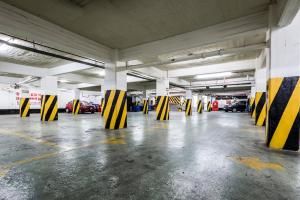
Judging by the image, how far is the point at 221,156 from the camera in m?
3.03

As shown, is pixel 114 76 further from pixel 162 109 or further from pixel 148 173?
pixel 148 173

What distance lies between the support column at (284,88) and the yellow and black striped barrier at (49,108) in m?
11.1

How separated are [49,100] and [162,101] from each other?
24.1 feet

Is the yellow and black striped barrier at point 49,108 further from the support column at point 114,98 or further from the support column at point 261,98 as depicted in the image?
the support column at point 261,98

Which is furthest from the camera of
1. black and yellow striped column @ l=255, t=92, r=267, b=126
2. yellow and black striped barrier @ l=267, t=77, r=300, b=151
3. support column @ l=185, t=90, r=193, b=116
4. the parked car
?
the parked car

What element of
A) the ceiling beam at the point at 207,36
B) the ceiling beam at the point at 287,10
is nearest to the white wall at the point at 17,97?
the ceiling beam at the point at 207,36

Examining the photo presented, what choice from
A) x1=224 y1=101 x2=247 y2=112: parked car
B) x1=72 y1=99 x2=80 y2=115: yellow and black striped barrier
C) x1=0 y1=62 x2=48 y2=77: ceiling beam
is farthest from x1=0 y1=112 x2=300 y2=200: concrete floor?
x1=224 y1=101 x2=247 y2=112: parked car

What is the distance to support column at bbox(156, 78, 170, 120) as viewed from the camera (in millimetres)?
10703

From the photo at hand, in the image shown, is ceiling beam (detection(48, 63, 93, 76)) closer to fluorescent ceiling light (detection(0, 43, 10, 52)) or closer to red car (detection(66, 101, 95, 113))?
fluorescent ceiling light (detection(0, 43, 10, 52))

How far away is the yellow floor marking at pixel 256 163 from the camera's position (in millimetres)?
2502

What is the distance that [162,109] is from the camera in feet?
35.4

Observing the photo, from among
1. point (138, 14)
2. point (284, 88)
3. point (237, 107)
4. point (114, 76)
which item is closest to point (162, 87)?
point (114, 76)

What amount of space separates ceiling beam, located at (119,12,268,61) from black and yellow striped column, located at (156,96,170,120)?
513 centimetres

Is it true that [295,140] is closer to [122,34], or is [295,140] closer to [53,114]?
[122,34]
